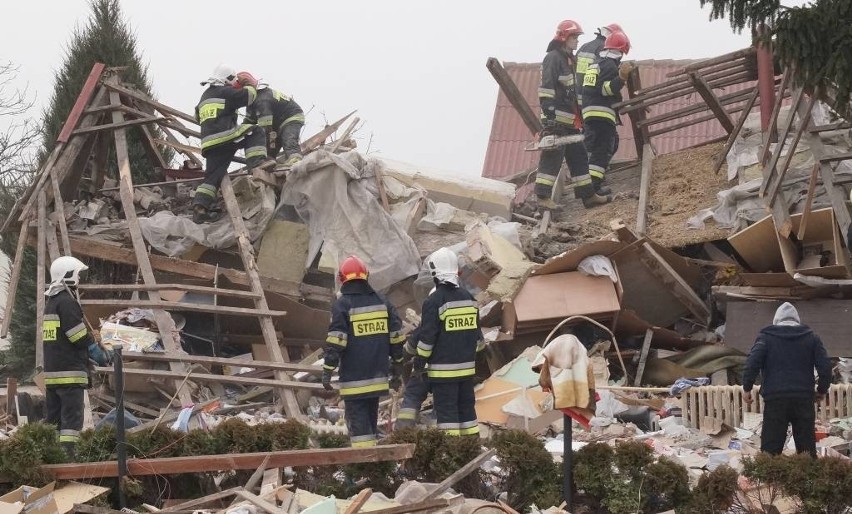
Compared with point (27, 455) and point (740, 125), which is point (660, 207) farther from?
point (27, 455)

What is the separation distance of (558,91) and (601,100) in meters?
0.71

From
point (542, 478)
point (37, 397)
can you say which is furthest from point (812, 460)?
point (37, 397)

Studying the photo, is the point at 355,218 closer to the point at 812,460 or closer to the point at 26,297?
the point at 26,297

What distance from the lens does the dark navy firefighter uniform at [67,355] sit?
31.5ft

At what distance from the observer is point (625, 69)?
578 inches

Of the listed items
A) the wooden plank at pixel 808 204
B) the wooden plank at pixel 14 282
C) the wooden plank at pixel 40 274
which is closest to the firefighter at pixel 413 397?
the wooden plank at pixel 808 204

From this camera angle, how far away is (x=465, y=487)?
826 centimetres

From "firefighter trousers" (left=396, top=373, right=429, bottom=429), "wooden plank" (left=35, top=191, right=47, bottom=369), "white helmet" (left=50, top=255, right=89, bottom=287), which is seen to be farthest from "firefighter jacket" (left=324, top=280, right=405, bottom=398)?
"wooden plank" (left=35, top=191, right=47, bottom=369)

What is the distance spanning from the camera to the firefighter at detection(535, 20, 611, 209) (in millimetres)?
14930

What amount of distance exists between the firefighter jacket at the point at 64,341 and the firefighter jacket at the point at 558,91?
6984 millimetres

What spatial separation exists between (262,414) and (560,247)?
12.8 feet

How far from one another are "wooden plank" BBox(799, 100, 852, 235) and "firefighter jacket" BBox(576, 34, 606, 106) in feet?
10.3

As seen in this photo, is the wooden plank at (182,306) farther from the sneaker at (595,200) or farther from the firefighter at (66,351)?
the sneaker at (595,200)

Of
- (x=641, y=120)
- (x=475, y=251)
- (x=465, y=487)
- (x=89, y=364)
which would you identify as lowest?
(x=465, y=487)
